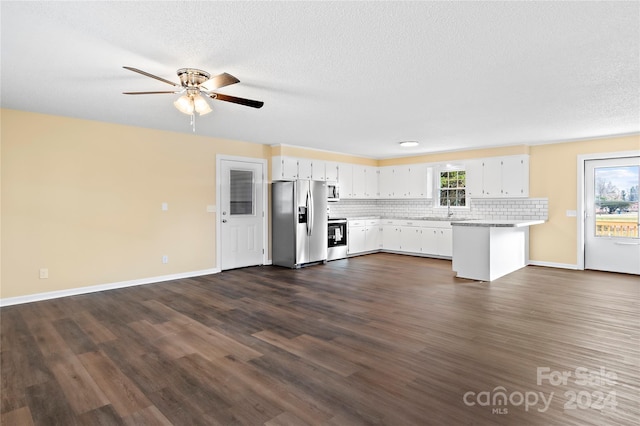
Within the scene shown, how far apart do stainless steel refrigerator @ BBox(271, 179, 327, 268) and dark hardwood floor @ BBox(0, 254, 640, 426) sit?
6.05 ft

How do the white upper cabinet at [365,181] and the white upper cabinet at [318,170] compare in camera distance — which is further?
the white upper cabinet at [365,181]

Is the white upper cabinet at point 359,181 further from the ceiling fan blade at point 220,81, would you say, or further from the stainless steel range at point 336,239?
the ceiling fan blade at point 220,81

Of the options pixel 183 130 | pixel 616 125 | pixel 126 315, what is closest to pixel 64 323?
pixel 126 315

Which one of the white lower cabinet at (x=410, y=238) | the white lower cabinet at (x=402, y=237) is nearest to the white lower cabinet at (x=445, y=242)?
the white lower cabinet at (x=402, y=237)

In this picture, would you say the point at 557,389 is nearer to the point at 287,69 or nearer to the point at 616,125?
the point at 287,69

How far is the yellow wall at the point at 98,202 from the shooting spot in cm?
449

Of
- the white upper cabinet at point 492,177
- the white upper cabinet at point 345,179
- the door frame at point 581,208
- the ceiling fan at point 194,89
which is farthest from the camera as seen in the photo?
the white upper cabinet at point 345,179

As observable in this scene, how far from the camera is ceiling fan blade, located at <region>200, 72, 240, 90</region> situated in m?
2.79

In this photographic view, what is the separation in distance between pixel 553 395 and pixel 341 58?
2.87 meters

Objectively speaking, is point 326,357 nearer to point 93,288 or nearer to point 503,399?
point 503,399

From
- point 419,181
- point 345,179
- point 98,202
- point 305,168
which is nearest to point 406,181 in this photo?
point 419,181

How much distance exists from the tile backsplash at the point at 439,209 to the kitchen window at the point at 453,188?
0.18 metres

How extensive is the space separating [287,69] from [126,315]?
321 cm

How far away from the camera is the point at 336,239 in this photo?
780cm
